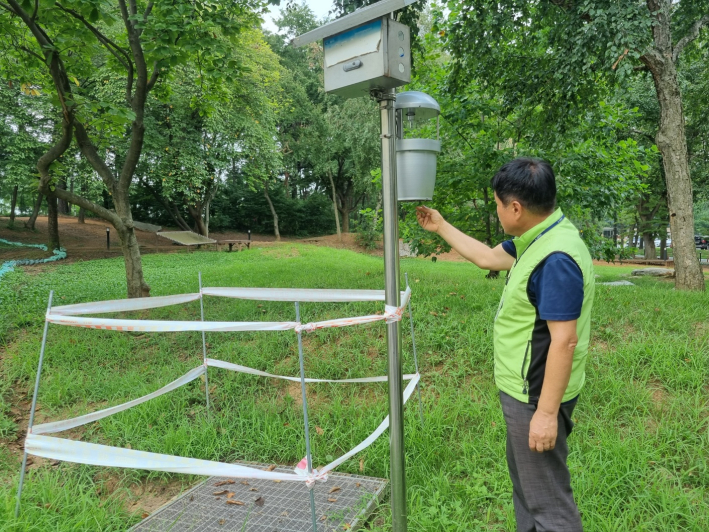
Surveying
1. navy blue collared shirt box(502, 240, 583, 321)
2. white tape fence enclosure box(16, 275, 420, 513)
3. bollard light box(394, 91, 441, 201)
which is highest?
bollard light box(394, 91, 441, 201)

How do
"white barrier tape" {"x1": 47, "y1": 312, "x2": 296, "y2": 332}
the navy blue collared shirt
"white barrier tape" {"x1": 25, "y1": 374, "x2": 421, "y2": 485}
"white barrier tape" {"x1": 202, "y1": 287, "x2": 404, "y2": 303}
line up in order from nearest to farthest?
the navy blue collared shirt
"white barrier tape" {"x1": 25, "y1": 374, "x2": 421, "y2": 485}
"white barrier tape" {"x1": 47, "y1": 312, "x2": 296, "y2": 332}
"white barrier tape" {"x1": 202, "y1": 287, "x2": 404, "y2": 303}

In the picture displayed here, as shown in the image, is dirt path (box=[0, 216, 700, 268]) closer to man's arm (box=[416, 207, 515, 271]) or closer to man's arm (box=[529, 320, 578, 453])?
man's arm (box=[416, 207, 515, 271])

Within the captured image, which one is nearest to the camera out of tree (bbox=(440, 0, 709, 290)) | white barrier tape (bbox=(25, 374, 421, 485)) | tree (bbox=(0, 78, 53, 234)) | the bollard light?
the bollard light

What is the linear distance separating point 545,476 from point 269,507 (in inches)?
70.1

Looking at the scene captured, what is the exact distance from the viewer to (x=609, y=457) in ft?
9.03

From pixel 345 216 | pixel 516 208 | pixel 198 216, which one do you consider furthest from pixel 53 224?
pixel 516 208

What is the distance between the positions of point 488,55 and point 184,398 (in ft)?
19.7

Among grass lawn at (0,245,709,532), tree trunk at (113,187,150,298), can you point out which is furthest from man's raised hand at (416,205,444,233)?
tree trunk at (113,187,150,298)

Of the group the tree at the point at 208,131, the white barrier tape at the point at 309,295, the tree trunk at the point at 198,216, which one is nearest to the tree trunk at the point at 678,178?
the white barrier tape at the point at 309,295

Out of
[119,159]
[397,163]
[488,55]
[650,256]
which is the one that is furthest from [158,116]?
[650,256]

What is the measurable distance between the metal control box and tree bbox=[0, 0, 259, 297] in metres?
4.00

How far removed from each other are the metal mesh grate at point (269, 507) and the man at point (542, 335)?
46.8 inches

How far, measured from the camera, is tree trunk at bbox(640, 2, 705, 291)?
6.52 m

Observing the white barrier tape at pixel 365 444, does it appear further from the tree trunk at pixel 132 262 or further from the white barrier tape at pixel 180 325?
the tree trunk at pixel 132 262
